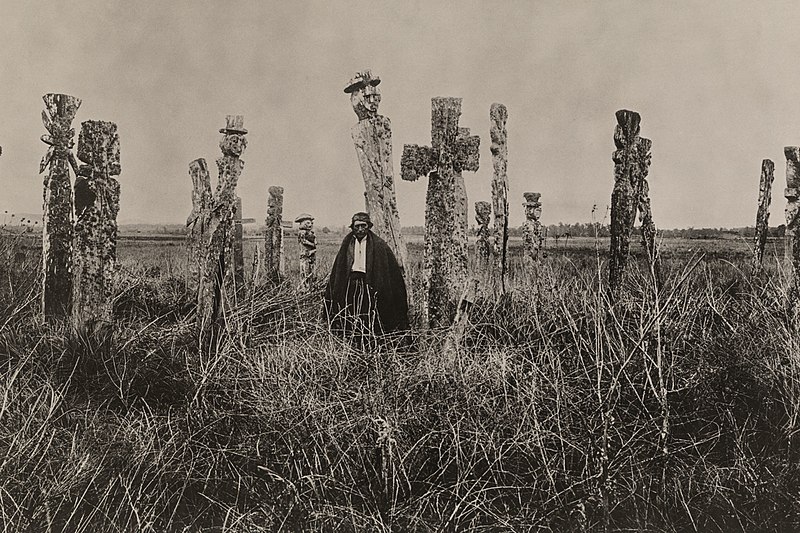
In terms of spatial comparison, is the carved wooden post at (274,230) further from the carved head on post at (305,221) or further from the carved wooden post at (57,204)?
the carved wooden post at (57,204)

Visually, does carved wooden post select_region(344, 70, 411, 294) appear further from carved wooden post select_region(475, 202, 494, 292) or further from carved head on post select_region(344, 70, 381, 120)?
carved wooden post select_region(475, 202, 494, 292)

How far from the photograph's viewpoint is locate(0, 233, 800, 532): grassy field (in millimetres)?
3242

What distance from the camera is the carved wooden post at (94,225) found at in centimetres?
572

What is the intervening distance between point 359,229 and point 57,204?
9.81 feet

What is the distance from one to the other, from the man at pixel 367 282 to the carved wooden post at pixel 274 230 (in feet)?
21.4

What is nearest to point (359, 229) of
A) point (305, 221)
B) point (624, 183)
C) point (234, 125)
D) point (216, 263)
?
point (216, 263)

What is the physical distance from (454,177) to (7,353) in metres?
3.79

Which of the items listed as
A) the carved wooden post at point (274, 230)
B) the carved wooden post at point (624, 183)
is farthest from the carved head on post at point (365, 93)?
the carved wooden post at point (274, 230)

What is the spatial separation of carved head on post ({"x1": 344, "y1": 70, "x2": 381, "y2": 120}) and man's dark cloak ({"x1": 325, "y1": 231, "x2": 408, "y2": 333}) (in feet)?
4.40

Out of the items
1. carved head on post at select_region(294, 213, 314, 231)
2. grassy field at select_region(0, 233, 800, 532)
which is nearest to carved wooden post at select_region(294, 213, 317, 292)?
carved head on post at select_region(294, 213, 314, 231)

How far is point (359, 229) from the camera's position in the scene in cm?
611

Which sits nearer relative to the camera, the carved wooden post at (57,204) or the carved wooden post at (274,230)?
the carved wooden post at (57,204)

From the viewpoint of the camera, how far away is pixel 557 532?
3197 millimetres

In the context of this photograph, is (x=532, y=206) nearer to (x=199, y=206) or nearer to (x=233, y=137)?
(x=233, y=137)
